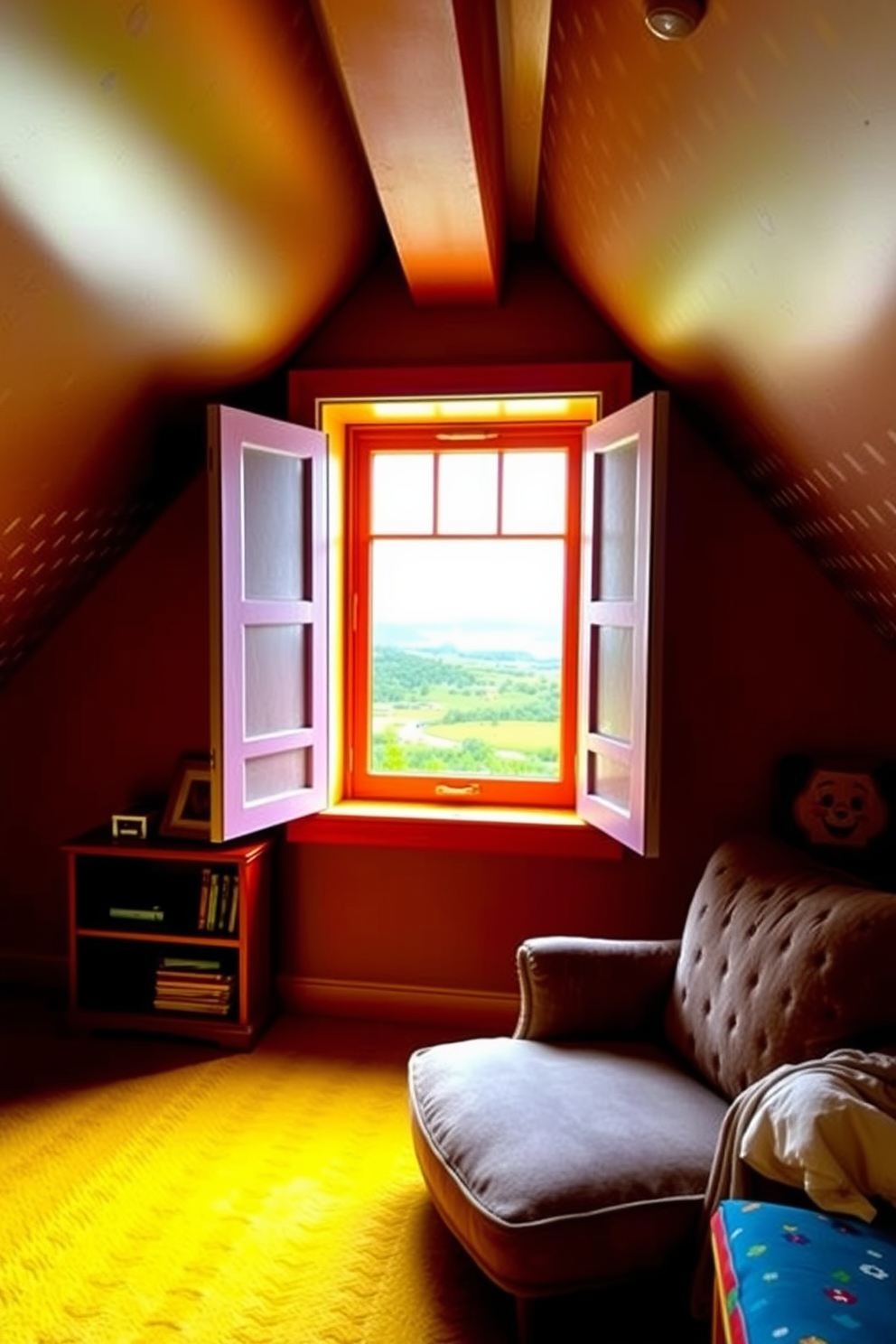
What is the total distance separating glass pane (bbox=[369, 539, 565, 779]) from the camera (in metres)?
3.16

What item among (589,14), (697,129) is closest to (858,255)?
(697,129)

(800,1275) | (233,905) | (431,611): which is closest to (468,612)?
(431,611)

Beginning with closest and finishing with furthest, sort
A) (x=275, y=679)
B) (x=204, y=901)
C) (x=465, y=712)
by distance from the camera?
1. (x=275, y=679)
2. (x=204, y=901)
3. (x=465, y=712)

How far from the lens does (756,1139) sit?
4.96 ft

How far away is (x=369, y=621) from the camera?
3.23m

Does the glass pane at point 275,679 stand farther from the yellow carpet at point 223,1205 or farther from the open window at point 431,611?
the yellow carpet at point 223,1205

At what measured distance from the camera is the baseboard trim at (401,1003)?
3000 millimetres

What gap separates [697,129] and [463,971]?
2458 millimetres

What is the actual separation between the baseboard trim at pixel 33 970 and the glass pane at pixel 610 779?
6.56 ft

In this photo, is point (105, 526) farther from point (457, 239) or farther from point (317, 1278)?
point (317, 1278)

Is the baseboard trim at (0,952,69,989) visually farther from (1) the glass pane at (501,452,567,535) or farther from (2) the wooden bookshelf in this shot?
(1) the glass pane at (501,452,567,535)

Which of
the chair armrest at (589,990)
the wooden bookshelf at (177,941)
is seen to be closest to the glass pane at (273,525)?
the wooden bookshelf at (177,941)

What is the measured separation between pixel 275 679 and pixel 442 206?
1.38 meters

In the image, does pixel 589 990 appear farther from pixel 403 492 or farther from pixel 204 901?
pixel 403 492
